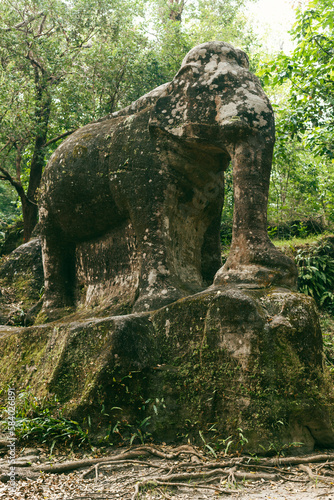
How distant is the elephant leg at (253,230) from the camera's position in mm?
2938

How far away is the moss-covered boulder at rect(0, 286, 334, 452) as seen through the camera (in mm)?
2445

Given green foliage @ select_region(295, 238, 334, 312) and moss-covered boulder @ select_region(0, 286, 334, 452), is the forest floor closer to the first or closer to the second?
moss-covered boulder @ select_region(0, 286, 334, 452)

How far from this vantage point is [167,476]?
2.18m

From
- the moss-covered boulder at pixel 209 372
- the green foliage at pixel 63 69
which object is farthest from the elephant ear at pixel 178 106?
the green foliage at pixel 63 69

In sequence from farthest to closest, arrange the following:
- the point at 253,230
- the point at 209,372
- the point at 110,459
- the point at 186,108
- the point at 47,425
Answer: the point at 186,108 < the point at 253,230 < the point at 47,425 < the point at 209,372 < the point at 110,459

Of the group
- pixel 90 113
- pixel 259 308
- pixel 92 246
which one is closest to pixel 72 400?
pixel 259 308

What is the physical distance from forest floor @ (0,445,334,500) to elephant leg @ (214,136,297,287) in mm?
1064

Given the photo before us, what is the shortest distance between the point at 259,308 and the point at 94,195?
6.24 ft

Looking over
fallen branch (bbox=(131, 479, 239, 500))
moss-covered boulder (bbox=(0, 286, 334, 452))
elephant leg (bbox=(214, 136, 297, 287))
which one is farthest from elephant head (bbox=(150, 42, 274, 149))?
fallen branch (bbox=(131, 479, 239, 500))

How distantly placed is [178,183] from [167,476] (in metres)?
2.15

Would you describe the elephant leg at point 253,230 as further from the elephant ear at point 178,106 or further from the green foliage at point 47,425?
the green foliage at point 47,425

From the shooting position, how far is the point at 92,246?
424cm

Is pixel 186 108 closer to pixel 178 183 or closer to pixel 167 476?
pixel 178 183

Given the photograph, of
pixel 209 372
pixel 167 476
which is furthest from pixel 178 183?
pixel 167 476
